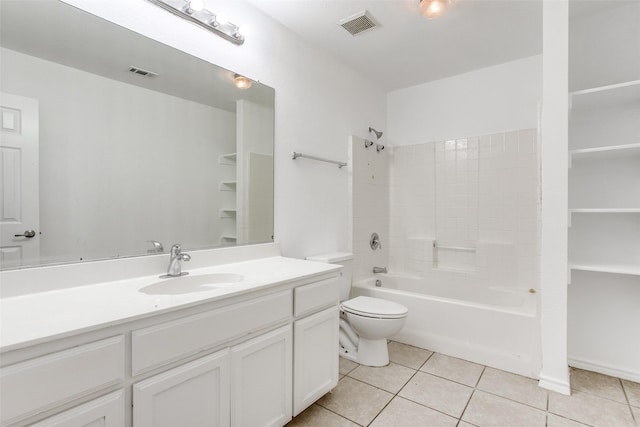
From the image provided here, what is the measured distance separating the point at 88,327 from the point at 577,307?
281cm

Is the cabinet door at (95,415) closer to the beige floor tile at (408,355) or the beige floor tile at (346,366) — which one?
the beige floor tile at (346,366)

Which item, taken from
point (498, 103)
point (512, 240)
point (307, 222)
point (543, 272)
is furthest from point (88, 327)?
point (498, 103)

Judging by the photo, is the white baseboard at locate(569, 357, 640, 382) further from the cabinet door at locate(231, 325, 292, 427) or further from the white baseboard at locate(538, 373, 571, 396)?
the cabinet door at locate(231, 325, 292, 427)

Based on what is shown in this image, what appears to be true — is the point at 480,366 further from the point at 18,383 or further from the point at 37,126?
the point at 37,126

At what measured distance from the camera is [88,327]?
852 mm

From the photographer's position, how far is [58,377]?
809mm

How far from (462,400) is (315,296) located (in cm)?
106

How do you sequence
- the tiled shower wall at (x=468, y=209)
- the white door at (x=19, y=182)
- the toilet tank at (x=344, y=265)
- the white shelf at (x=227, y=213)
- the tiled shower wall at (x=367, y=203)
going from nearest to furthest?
the white door at (x=19, y=182) → the white shelf at (x=227, y=213) → the toilet tank at (x=344, y=265) → the tiled shower wall at (x=468, y=209) → the tiled shower wall at (x=367, y=203)

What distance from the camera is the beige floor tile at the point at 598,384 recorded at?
186 centimetres

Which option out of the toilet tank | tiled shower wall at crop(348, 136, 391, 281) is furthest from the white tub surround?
tiled shower wall at crop(348, 136, 391, 281)

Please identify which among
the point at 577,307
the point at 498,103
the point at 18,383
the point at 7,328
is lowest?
the point at 577,307

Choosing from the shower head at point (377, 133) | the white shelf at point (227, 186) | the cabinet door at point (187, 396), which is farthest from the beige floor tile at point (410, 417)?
the shower head at point (377, 133)

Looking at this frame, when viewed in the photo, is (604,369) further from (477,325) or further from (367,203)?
(367,203)

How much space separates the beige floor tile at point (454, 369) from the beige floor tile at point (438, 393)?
0.07 m
